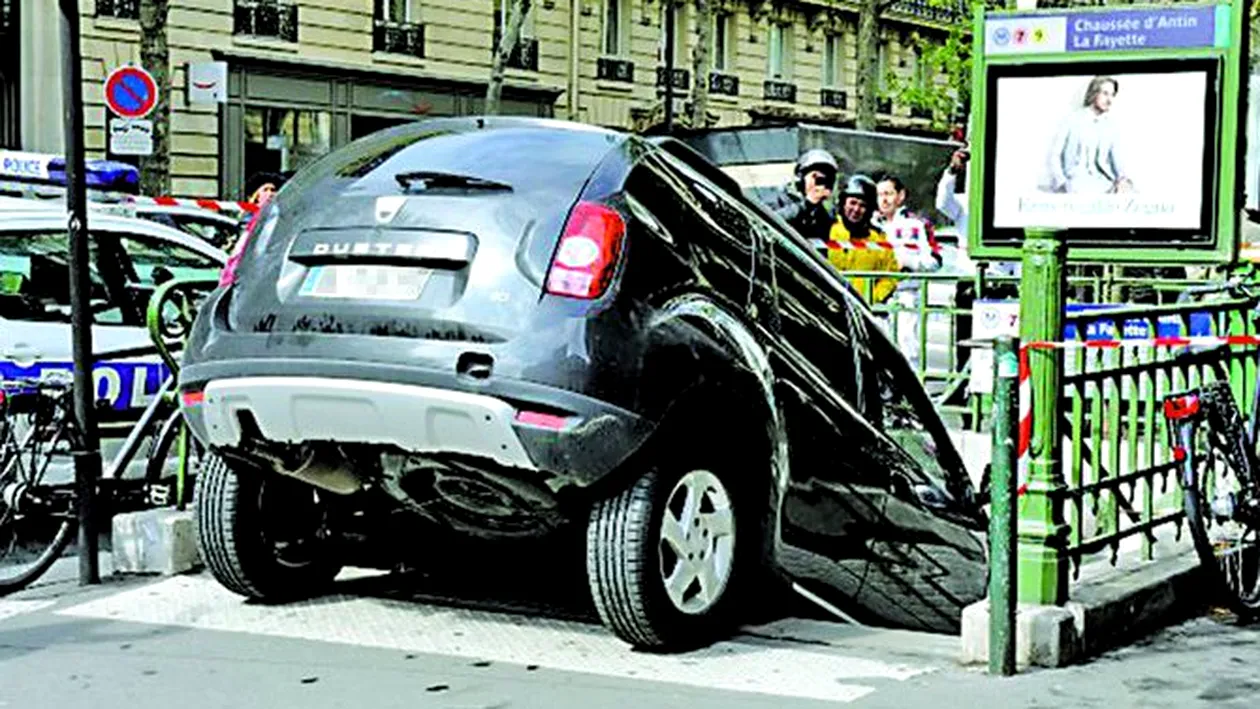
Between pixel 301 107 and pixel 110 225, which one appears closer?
pixel 110 225

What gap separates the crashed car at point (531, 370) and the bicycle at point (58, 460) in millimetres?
1200

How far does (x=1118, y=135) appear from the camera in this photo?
9.67 m

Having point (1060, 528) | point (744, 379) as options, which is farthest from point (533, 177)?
point (1060, 528)

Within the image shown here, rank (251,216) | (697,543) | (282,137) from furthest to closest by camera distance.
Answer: (282,137), (251,216), (697,543)

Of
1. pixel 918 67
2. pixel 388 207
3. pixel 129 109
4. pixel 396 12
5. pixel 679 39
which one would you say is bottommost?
pixel 388 207

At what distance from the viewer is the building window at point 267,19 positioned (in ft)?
117

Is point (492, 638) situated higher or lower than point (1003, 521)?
lower

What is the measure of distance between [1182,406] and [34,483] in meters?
4.52

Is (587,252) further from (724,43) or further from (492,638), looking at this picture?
(724,43)

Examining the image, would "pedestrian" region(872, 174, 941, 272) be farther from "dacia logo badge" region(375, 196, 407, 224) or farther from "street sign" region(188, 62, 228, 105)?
"dacia logo badge" region(375, 196, 407, 224)

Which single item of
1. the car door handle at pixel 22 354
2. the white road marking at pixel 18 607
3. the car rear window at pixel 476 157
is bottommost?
the white road marking at pixel 18 607

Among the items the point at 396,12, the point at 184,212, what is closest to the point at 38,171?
the point at 184,212

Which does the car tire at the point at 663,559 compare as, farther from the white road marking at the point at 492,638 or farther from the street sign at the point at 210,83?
the street sign at the point at 210,83

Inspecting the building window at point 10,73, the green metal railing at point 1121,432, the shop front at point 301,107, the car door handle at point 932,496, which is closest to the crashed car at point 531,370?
the car door handle at point 932,496
